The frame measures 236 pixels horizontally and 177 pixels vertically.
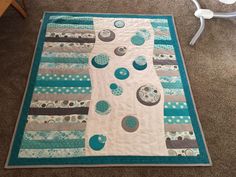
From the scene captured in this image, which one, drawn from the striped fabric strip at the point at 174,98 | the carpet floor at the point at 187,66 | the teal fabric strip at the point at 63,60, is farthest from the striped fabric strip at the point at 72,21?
the striped fabric strip at the point at 174,98

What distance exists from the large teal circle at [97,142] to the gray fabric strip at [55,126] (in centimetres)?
8

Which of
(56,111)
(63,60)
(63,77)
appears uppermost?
(63,60)

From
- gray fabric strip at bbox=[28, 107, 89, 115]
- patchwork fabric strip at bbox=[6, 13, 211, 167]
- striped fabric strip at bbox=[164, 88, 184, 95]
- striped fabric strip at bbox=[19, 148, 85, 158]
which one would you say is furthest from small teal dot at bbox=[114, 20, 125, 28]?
striped fabric strip at bbox=[19, 148, 85, 158]

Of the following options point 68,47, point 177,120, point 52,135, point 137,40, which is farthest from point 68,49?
point 177,120

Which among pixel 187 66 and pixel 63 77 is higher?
pixel 187 66

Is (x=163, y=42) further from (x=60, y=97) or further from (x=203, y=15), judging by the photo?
(x=60, y=97)

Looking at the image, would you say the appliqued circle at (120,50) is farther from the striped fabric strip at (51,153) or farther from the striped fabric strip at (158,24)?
the striped fabric strip at (51,153)

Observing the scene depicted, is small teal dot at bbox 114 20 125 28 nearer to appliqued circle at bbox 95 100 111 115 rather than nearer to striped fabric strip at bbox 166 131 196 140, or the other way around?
appliqued circle at bbox 95 100 111 115

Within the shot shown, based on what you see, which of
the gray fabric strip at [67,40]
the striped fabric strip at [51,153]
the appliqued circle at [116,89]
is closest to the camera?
the striped fabric strip at [51,153]

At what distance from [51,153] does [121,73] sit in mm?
617

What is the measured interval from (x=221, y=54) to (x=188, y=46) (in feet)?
0.75

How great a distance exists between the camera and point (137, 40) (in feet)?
5.38

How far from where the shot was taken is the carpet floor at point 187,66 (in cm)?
119

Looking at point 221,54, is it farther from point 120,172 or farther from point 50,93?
point 50,93
